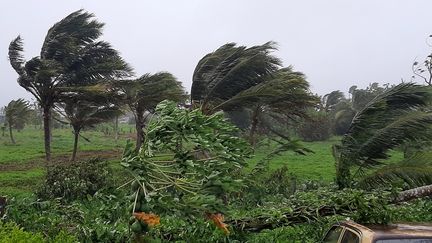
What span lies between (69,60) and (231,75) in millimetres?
6758

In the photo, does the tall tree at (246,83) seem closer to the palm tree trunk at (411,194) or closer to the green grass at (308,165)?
the green grass at (308,165)

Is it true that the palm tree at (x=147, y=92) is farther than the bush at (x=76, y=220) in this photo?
Yes

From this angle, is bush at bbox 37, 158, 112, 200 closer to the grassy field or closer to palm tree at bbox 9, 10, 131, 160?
the grassy field

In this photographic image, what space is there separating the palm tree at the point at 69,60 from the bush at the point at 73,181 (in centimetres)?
506

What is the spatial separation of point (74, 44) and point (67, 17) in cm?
100

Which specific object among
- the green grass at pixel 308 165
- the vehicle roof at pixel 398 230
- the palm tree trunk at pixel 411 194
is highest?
the vehicle roof at pixel 398 230

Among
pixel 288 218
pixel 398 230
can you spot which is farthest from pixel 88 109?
pixel 398 230

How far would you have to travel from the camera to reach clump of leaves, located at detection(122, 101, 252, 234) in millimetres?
3809

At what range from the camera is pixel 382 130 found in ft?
29.1

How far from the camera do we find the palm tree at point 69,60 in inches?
671

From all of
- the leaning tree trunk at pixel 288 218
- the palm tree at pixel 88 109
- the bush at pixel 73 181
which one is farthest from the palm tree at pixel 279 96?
the leaning tree trunk at pixel 288 218

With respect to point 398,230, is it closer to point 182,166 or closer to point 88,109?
point 182,166

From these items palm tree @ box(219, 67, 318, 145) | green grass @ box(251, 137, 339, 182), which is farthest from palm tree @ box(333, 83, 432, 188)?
green grass @ box(251, 137, 339, 182)

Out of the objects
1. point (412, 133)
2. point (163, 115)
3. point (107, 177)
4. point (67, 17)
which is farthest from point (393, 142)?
point (67, 17)
